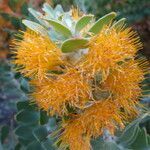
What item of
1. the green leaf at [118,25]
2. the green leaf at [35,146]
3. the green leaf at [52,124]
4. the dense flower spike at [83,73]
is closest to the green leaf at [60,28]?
the dense flower spike at [83,73]

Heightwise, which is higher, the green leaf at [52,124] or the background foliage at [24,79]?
the background foliage at [24,79]

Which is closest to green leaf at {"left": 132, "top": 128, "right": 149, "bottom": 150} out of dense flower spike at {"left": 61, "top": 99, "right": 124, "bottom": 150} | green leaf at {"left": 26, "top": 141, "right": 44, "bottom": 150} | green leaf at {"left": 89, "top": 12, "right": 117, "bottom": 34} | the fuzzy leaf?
dense flower spike at {"left": 61, "top": 99, "right": 124, "bottom": 150}

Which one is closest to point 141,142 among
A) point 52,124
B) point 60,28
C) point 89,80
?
point 52,124

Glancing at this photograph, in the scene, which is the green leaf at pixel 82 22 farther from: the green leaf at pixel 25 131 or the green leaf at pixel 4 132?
the green leaf at pixel 4 132

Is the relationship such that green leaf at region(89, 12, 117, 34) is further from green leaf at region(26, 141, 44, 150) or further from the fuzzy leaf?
the fuzzy leaf

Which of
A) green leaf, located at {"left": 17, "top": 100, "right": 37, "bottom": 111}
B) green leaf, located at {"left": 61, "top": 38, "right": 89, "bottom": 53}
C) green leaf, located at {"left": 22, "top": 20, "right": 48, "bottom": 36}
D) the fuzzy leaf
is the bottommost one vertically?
the fuzzy leaf

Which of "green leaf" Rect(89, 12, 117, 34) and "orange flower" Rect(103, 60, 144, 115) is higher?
"green leaf" Rect(89, 12, 117, 34)

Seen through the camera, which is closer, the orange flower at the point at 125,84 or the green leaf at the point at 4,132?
the orange flower at the point at 125,84
